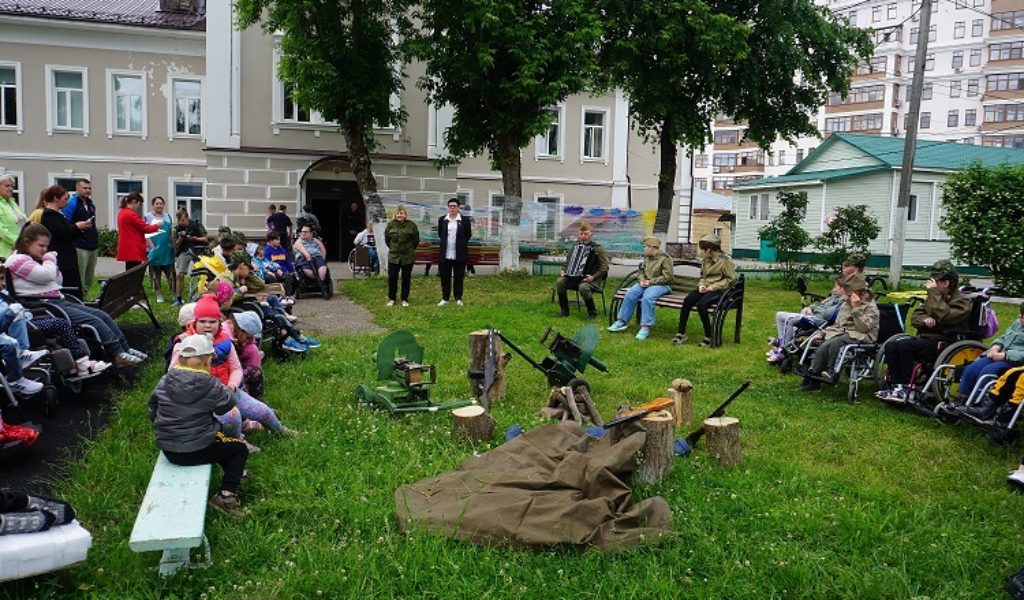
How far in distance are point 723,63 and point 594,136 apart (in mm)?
12639

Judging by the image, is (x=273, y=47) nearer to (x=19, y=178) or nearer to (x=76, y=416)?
(x=19, y=178)

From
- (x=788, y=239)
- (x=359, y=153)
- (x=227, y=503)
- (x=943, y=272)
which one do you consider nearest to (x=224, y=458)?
(x=227, y=503)

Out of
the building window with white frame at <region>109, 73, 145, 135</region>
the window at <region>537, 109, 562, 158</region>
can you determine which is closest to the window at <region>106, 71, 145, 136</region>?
the building window with white frame at <region>109, 73, 145, 135</region>

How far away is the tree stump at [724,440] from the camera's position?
555cm

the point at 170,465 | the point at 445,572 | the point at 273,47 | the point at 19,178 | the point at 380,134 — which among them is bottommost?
the point at 445,572

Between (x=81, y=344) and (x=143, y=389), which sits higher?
(x=81, y=344)

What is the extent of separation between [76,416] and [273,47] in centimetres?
2021

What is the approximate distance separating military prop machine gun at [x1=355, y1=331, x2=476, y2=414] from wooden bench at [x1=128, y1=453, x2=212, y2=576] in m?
2.40

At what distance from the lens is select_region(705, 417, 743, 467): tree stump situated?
555 centimetres

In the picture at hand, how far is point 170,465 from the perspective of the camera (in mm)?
4516

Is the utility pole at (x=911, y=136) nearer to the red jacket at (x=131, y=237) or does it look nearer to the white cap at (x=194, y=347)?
the red jacket at (x=131, y=237)

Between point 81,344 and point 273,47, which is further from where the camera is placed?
point 273,47

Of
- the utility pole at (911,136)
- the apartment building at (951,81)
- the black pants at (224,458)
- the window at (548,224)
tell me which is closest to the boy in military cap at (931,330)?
the black pants at (224,458)

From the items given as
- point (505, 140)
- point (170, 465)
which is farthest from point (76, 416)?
point (505, 140)
